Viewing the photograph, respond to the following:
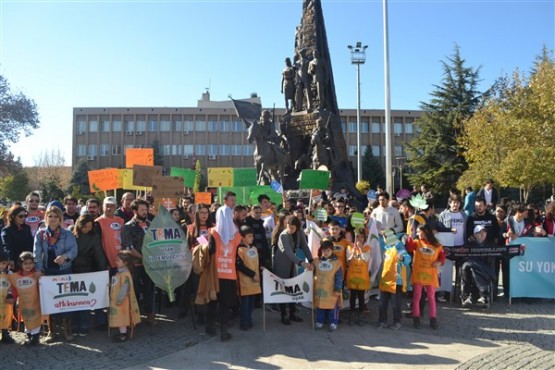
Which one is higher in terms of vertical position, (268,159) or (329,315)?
(268,159)

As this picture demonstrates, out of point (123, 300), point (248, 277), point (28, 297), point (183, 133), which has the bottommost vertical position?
point (123, 300)

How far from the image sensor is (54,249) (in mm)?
6684

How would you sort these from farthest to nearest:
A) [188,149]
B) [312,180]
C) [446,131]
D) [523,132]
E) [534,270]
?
[188,149], [446,131], [523,132], [312,180], [534,270]

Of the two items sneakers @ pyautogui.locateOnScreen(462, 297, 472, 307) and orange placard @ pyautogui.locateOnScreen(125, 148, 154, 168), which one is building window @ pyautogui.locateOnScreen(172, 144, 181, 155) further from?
sneakers @ pyautogui.locateOnScreen(462, 297, 472, 307)

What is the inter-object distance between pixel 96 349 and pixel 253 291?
2320 millimetres

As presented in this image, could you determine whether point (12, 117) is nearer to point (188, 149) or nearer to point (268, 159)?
point (268, 159)

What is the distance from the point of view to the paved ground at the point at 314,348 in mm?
5680

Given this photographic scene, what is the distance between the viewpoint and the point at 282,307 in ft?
24.7

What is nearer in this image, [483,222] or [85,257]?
[85,257]

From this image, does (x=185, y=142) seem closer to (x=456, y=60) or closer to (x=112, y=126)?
(x=112, y=126)

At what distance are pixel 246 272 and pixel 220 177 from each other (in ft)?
21.7

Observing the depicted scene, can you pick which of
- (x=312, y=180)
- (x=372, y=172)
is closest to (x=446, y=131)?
(x=372, y=172)

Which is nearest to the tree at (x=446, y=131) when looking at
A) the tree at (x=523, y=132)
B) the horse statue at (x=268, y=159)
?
the tree at (x=523, y=132)

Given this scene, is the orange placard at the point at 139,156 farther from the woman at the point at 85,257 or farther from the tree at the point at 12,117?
the tree at the point at 12,117
